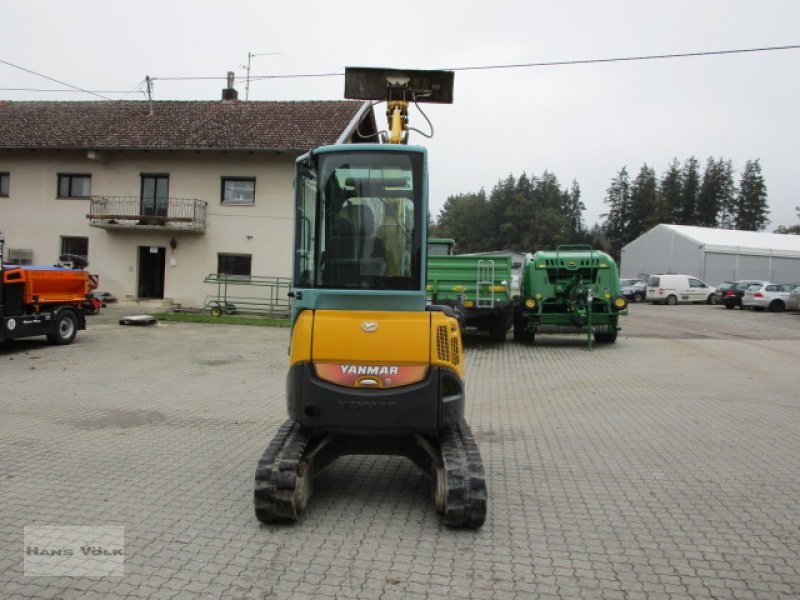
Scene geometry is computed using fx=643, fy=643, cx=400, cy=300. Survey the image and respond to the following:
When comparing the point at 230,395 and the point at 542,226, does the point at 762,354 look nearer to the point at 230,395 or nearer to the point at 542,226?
the point at 230,395

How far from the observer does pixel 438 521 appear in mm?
4707

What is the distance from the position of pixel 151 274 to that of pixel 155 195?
325 centimetres

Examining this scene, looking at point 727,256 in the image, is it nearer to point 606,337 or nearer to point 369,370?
point 606,337

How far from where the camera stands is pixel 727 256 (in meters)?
47.2

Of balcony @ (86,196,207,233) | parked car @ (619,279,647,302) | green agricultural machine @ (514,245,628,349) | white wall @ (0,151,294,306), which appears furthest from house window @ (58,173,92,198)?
parked car @ (619,279,647,302)

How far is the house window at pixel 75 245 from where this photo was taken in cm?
2622

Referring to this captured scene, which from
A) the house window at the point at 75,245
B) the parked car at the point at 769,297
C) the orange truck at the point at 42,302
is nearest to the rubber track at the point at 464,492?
the orange truck at the point at 42,302

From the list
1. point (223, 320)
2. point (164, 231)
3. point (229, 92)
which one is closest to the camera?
point (223, 320)

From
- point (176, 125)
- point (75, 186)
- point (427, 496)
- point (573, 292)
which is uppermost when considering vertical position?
point (176, 125)

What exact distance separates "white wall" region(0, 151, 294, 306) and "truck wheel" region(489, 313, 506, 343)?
10.4 metres

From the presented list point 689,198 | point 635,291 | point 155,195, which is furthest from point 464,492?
point 689,198

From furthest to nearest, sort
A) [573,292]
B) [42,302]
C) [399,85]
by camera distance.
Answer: [573,292]
[42,302]
[399,85]

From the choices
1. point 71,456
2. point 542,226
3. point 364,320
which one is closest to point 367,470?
point 364,320

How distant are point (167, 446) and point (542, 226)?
110430mm
